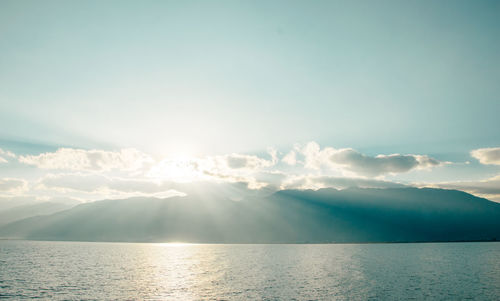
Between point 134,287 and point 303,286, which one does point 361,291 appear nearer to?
point 303,286

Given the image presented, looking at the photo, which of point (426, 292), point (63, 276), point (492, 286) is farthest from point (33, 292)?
point (492, 286)

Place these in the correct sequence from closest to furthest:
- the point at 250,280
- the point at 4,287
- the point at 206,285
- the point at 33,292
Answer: the point at 33,292, the point at 4,287, the point at 206,285, the point at 250,280

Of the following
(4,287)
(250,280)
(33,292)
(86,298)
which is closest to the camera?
(86,298)

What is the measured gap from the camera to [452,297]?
68812mm

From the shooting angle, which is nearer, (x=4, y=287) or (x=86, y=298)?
(x=86, y=298)

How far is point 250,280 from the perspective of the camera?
95.9 meters

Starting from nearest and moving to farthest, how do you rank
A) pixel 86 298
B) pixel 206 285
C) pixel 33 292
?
pixel 86 298 < pixel 33 292 < pixel 206 285

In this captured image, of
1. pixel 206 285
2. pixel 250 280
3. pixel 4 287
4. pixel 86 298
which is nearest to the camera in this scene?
pixel 86 298

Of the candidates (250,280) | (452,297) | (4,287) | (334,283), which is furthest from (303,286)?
(4,287)

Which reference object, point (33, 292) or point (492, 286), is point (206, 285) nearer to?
point (33, 292)

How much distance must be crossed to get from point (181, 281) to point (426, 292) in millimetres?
68464

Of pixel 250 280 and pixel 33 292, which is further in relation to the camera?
pixel 250 280

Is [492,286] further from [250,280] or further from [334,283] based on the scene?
[250,280]

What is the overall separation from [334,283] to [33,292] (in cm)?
A: 7760
